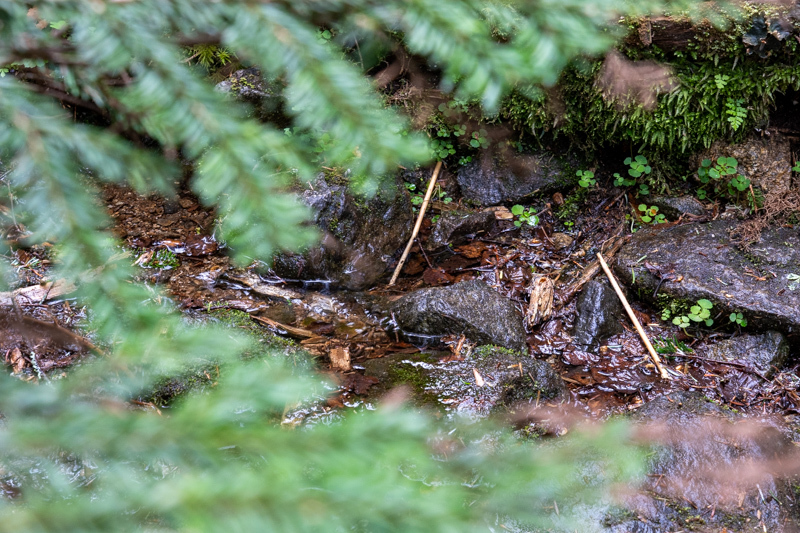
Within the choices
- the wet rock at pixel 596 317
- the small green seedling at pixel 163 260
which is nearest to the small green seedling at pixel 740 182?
the wet rock at pixel 596 317

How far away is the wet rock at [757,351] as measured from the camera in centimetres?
374

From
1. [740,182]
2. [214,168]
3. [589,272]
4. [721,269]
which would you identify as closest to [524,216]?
[589,272]

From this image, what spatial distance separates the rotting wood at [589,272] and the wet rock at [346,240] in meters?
1.67

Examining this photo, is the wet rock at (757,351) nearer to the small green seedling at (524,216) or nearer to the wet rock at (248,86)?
the small green seedling at (524,216)

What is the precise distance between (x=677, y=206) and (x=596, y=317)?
1.59 metres

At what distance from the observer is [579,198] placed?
5.12 meters

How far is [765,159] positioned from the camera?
4496 mm

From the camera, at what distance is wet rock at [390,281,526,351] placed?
398 centimetres

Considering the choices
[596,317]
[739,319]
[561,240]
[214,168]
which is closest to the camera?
[214,168]

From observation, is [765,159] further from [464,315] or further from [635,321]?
[464,315]

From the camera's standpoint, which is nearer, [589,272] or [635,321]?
[635,321]

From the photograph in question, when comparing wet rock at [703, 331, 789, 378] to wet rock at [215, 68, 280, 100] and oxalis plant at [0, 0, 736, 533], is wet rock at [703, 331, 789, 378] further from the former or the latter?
wet rock at [215, 68, 280, 100]

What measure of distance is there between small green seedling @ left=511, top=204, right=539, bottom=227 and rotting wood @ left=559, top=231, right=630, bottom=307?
74cm

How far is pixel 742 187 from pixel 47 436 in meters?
5.29
